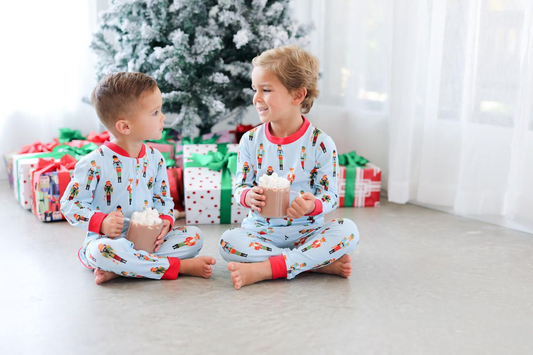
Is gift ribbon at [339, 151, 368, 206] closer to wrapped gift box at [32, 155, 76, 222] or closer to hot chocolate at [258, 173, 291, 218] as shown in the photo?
hot chocolate at [258, 173, 291, 218]

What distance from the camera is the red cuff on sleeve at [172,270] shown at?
1.66m

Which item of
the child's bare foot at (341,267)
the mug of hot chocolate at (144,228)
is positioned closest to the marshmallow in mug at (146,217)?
the mug of hot chocolate at (144,228)

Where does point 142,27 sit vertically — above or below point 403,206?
above

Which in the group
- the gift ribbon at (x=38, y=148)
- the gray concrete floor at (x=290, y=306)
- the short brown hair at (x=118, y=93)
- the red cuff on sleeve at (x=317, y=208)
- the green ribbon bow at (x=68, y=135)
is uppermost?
the short brown hair at (x=118, y=93)

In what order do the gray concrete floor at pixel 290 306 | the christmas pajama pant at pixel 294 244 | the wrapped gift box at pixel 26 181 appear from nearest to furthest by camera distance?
the gray concrete floor at pixel 290 306 → the christmas pajama pant at pixel 294 244 → the wrapped gift box at pixel 26 181

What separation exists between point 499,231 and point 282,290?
1071mm

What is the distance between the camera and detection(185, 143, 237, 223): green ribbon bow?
2.24m

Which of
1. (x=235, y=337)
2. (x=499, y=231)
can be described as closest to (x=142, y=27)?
(x=235, y=337)

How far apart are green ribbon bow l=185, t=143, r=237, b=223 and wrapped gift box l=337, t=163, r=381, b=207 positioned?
1.74ft

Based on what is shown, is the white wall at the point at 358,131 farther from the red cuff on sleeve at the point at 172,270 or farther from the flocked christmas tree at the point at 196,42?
the red cuff on sleeve at the point at 172,270

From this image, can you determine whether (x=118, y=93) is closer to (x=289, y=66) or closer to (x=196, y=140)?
(x=289, y=66)

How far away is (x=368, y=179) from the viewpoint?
255 centimetres

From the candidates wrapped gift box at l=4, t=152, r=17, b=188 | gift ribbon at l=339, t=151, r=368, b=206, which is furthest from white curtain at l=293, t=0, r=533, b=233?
wrapped gift box at l=4, t=152, r=17, b=188

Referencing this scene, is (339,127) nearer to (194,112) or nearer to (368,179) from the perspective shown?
(368,179)
